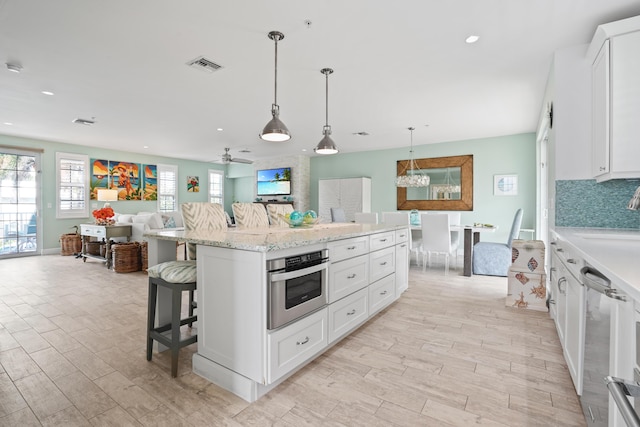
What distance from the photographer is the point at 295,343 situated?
1.91m

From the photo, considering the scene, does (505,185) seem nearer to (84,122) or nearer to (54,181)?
(84,122)

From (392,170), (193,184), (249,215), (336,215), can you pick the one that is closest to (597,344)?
(249,215)

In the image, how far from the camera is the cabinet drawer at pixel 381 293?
286cm

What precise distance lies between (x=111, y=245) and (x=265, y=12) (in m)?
5.21

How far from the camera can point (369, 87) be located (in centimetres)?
381

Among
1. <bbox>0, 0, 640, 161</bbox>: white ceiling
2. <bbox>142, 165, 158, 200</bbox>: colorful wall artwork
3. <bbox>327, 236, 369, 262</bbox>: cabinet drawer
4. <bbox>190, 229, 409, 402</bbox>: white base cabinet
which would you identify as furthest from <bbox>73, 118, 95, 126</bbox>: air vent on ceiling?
<bbox>327, 236, 369, 262</bbox>: cabinet drawer

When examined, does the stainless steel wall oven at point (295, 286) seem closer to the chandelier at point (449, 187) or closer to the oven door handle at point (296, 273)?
the oven door handle at point (296, 273)

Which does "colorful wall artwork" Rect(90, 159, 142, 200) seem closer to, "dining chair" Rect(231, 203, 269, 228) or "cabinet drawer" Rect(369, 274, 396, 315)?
"dining chair" Rect(231, 203, 269, 228)

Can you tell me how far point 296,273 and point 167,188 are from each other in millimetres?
8807

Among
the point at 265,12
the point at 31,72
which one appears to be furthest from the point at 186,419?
the point at 31,72

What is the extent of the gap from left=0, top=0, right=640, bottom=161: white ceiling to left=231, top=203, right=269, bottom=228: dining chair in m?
1.46

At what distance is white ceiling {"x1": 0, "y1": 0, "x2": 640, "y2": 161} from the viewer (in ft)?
7.61

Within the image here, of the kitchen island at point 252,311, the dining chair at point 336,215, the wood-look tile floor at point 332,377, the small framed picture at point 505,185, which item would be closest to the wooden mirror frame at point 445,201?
the small framed picture at point 505,185

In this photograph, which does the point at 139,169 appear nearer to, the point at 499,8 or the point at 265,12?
the point at 265,12
